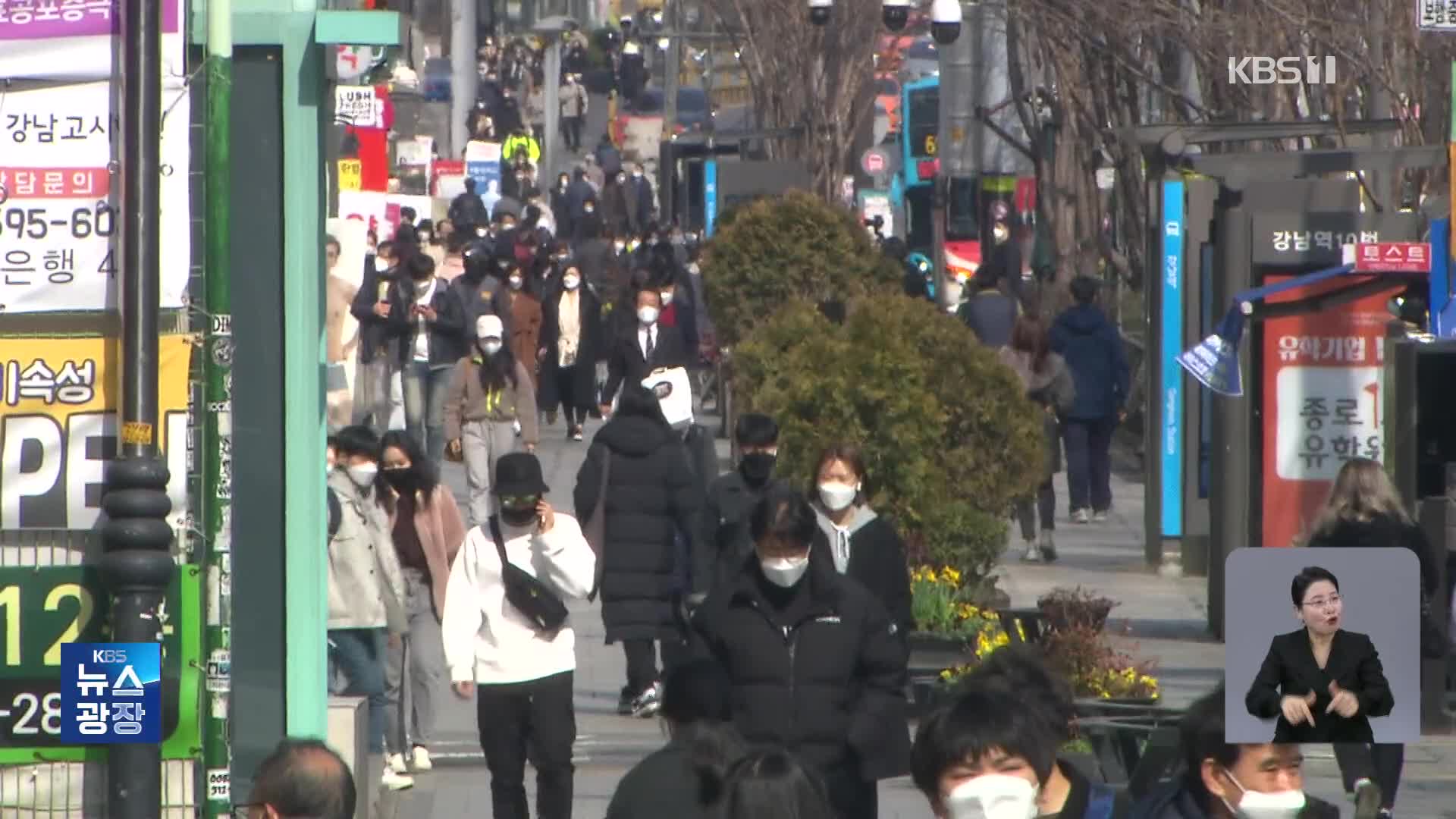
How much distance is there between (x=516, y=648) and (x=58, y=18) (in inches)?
116

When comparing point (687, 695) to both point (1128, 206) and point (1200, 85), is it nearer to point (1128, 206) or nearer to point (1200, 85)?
point (1200, 85)

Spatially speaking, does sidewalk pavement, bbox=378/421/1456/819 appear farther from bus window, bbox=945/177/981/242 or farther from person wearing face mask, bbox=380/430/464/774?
bus window, bbox=945/177/981/242

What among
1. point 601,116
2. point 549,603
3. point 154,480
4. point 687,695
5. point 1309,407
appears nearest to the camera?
point 687,695

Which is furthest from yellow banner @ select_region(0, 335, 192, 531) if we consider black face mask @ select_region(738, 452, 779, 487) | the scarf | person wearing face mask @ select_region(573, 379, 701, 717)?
the scarf

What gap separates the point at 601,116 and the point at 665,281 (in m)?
52.2

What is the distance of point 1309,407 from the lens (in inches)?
605

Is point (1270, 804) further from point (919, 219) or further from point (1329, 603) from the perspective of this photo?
point (919, 219)

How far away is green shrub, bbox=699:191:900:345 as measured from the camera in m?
28.3

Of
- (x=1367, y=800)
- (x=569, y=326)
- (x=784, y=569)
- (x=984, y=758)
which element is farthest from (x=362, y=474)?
(x=569, y=326)

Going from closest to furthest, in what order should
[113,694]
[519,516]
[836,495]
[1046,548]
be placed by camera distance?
[113,694] → [519,516] → [836,495] → [1046,548]

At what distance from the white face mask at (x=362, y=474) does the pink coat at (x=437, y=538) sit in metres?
0.48

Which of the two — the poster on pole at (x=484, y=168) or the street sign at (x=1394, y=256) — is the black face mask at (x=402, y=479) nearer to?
the street sign at (x=1394, y=256)

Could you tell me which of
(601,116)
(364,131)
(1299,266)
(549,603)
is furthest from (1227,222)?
(601,116)

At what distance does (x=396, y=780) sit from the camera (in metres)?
11.2
